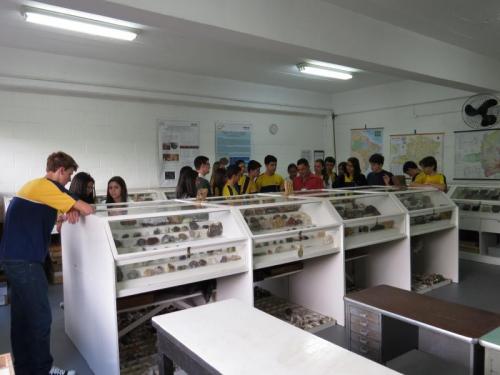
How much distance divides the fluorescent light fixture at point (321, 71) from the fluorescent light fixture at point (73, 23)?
268cm

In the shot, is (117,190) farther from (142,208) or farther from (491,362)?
(491,362)

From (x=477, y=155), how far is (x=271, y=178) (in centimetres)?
347

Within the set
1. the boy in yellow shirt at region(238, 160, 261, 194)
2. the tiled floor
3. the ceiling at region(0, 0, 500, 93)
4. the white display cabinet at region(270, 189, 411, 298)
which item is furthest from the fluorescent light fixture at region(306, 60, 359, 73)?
the tiled floor

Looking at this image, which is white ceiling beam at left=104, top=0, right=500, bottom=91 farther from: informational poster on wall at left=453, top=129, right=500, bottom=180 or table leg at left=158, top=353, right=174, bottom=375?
table leg at left=158, top=353, right=174, bottom=375

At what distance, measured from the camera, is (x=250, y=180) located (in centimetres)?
580

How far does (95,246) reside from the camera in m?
2.65

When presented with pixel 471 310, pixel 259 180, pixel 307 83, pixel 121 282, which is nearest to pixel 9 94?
pixel 259 180

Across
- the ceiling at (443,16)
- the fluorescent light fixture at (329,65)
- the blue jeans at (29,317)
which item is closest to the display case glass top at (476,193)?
the ceiling at (443,16)

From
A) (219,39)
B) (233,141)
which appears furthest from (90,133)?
(219,39)

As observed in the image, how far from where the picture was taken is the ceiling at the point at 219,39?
132 inches

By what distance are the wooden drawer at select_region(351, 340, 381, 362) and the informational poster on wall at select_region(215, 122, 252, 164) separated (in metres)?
4.96

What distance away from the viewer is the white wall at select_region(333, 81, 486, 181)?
22.7 ft

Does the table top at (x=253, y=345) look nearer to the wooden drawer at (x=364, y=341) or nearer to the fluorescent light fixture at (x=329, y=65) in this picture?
the wooden drawer at (x=364, y=341)

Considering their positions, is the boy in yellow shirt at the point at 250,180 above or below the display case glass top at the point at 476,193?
above
